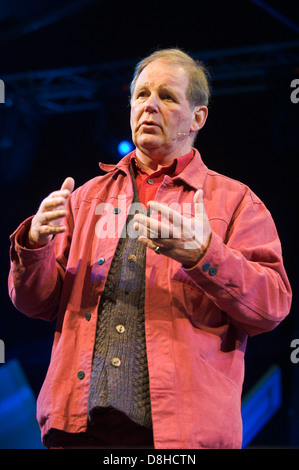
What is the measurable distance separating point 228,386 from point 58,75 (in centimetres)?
335

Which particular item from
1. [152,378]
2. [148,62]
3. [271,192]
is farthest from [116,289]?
[271,192]

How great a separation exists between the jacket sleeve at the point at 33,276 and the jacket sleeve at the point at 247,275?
0.46 metres

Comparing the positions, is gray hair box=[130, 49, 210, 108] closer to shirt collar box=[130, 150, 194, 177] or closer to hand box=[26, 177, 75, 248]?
shirt collar box=[130, 150, 194, 177]

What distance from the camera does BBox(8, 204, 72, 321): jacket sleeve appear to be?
4.90ft

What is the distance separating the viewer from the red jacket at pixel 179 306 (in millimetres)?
1340

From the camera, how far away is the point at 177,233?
1296mm

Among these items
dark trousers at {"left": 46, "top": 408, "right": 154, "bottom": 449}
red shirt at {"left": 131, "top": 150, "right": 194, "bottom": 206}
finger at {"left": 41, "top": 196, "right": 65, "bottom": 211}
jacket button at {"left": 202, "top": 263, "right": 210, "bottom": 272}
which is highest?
red shirt at {"left": 131, "top": 150, "right": 194, "bottom": 206}

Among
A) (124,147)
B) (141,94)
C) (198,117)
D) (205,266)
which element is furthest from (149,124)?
(124,147)

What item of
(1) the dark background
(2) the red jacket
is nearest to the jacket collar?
(2) the red jacket

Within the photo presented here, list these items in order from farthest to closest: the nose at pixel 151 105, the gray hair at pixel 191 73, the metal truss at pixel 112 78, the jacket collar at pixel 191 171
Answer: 1. the metal truss at pixel 112 78
2. the gray hair at pixel 191 73
3. the nose at pixel 151 105
4. the jacket collar at pixel 191 171

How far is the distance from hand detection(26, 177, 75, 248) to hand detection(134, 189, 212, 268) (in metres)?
0.21

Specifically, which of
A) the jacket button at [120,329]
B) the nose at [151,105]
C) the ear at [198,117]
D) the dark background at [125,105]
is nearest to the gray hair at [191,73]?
the ear at [198,117]

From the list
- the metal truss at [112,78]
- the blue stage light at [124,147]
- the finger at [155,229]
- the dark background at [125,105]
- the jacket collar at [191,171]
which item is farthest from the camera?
the blue stage light at [124,147]

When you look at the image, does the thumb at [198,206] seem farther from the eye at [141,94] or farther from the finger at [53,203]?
the eye at [141,94]
